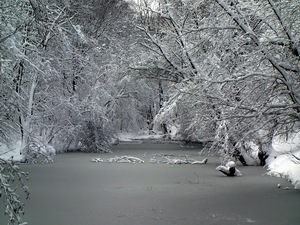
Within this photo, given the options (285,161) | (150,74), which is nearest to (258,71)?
(285,161)

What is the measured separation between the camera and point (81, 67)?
24.2 meters

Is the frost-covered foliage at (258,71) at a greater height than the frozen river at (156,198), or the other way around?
the frost-covered foliage at (258,71)

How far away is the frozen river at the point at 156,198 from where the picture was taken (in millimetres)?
6543

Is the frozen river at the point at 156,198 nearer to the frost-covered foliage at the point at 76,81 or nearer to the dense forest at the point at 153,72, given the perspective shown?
the dense forest at the point at 153,72

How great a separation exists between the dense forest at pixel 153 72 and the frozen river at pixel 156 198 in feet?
4.17

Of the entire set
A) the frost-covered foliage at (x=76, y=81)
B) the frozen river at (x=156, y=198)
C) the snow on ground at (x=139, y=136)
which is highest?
the frost-covered foliage at (x=76, y=81)

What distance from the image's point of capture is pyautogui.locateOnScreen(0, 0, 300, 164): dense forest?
293 inches

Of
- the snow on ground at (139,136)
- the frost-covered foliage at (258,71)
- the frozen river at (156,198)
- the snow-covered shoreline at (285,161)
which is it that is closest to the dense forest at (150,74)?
the frost-covered foliage at (258,71)

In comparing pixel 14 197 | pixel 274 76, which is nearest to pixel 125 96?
pixel 274 76

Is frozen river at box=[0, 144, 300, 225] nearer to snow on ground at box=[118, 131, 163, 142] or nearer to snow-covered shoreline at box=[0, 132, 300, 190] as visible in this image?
snow-covered shoreline at box=[0, 132, 300, 190]

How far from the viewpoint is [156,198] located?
8.42 m

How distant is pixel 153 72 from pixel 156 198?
29.4 feet

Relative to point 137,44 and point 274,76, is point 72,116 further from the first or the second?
point 274,76

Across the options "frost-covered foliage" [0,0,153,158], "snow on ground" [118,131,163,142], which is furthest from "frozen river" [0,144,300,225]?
"snow on ground" [118,131,163,142]
